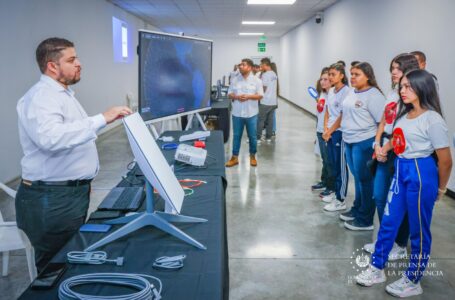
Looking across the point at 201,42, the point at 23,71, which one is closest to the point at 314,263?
the point at 201,42

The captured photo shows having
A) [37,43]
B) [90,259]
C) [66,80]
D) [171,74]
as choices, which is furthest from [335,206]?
[37,43]

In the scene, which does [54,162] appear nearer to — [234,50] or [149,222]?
[149,222]

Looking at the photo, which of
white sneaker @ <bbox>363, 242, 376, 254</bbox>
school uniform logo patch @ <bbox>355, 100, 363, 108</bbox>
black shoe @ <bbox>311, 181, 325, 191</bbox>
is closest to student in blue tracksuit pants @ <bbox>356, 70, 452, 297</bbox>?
white sneaker @ <bbox>363, 242, 376, 254</bbox>

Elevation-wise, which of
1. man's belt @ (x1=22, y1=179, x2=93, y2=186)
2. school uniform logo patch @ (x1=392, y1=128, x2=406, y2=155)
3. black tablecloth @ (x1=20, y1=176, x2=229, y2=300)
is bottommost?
black tablecloth @ (x1=20, y1=176, x2=229, y2=300)

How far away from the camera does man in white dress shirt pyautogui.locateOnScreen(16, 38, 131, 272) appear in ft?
5.36

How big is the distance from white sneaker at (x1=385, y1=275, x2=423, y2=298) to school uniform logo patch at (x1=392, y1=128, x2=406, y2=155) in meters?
0.79

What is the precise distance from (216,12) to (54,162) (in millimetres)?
8668

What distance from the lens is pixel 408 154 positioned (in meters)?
2.14

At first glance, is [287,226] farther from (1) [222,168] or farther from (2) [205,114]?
(2) [205,114]

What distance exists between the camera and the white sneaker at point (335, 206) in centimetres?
370

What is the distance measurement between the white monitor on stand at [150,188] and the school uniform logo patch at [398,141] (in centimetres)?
125

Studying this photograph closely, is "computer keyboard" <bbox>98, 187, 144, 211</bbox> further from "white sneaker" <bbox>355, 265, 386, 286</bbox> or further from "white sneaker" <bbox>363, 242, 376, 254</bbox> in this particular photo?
"white sneaker" <bbox>363, 242, 376, 254</bbox>

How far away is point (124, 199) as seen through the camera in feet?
5.75

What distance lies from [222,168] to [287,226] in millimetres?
1263
